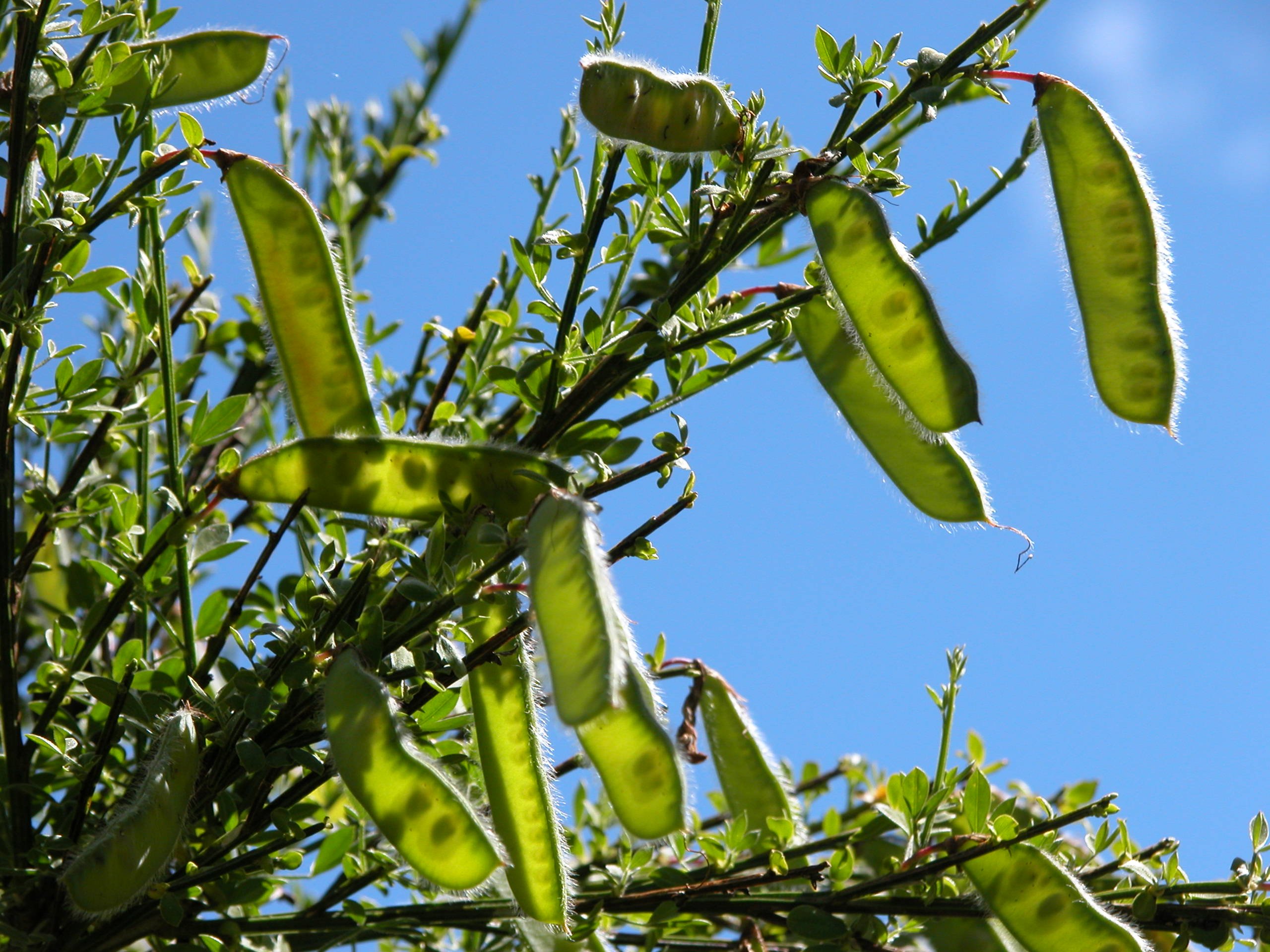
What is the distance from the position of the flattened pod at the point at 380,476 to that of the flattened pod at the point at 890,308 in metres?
0.51

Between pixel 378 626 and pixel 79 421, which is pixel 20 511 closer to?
pixel 79 421

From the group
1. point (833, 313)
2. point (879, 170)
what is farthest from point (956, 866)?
point (879, 170)

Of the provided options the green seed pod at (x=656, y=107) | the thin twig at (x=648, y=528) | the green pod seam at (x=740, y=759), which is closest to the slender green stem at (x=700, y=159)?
the green seed pod at (x=656, y=107)

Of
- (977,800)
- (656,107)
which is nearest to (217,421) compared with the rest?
(656,107)

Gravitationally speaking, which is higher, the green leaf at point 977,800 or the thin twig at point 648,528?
the thin twig at point 648,528

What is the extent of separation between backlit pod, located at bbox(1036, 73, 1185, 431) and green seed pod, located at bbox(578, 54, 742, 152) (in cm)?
52

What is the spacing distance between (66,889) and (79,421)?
0.76 metres

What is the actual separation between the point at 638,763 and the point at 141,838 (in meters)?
0.61

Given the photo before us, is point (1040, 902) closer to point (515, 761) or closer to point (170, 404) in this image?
point (515, 761)

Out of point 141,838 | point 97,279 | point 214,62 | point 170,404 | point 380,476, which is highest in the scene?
point 214,62

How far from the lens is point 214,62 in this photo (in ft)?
6.09

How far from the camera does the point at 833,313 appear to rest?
171 centimetres

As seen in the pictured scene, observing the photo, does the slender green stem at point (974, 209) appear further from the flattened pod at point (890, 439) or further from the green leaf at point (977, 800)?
the green leaf at point (977, 800)

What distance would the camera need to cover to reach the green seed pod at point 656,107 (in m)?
1.52
